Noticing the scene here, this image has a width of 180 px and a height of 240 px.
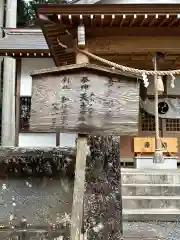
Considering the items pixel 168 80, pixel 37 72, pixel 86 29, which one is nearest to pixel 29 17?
pixel 168 80

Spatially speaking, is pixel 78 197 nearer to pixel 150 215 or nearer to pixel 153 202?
pixel 150 215

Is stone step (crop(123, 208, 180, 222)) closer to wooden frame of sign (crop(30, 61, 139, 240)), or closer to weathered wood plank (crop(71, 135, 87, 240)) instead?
wooden frame of sign (crop(30, 61, 139, 240))

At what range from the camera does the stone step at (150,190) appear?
7.27 m

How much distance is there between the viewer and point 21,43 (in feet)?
37.5

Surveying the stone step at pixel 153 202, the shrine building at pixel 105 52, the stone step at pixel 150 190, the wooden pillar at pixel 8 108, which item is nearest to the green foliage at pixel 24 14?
the shrine building at pixel 105 52

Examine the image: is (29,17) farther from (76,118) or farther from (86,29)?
(76,118)

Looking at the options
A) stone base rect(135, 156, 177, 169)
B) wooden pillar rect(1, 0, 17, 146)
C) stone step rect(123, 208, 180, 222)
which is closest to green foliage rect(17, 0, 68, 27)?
wooden pillar rect(1, 0, 17, 146)

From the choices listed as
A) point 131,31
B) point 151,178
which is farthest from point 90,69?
point 151,178

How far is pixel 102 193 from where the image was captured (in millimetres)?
3164

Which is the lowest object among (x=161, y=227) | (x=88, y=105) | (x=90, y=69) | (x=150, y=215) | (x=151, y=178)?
(x=161, y=227)

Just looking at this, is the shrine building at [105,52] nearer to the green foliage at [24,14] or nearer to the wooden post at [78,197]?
the wooden post at [78,197]

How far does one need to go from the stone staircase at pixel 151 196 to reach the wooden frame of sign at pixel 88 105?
356 cm

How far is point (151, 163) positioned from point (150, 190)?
3225 mm

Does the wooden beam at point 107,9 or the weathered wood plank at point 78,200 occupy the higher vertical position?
the wooden beam at point 107,9
